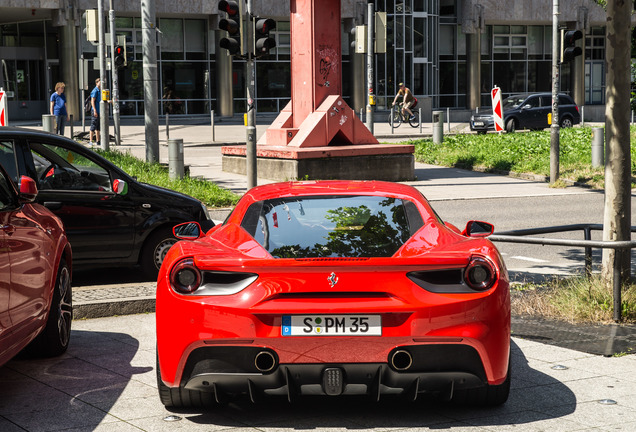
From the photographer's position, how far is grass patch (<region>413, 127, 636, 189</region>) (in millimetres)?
22812

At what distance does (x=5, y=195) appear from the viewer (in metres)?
5.82

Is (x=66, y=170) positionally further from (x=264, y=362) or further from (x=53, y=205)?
(x=264, y=362)

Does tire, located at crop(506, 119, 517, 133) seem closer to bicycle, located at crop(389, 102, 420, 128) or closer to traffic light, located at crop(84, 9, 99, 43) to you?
bicycle, located at crop(389, 102, 420, 128)

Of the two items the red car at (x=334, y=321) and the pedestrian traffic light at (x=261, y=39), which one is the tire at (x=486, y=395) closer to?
the red car at (x=334, y=321)

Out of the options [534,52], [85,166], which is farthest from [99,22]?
[534,52]

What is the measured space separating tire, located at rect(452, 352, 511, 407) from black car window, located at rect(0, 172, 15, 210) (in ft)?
9.24

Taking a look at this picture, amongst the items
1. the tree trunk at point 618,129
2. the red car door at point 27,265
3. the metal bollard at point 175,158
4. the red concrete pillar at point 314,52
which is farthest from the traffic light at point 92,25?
the red car door at point 27,265

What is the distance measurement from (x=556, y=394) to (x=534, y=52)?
56223 mm

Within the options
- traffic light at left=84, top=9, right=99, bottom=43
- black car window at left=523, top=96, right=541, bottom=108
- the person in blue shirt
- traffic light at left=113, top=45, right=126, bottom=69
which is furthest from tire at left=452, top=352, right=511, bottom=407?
black car window at left=523, top=96, right=541, bottom=108

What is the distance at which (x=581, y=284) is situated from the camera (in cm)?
803

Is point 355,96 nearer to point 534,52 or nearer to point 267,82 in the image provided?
point 267,82

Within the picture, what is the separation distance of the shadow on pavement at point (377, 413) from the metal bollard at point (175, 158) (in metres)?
12.7

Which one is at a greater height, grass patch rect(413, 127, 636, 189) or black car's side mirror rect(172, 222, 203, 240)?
black car's side mirror rect(172, 222, 203, 240)

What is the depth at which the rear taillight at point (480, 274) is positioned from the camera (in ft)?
16.3
